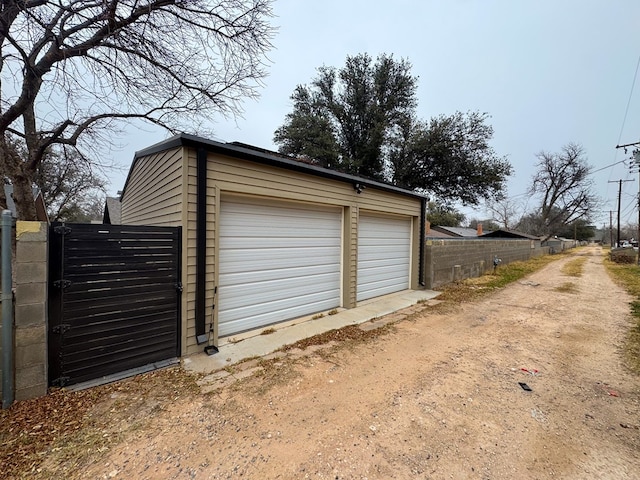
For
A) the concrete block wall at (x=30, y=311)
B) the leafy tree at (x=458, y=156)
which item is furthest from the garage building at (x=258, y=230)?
the leafy tree at (x=458, y=156)

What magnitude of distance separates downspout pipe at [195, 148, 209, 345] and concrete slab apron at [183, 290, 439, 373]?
34cm

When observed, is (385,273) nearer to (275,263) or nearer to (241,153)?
(275,263)

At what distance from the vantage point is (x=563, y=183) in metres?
32.0

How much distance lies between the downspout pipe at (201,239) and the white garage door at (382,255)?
3448mm

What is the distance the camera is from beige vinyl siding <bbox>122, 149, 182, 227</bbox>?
3.45 metres

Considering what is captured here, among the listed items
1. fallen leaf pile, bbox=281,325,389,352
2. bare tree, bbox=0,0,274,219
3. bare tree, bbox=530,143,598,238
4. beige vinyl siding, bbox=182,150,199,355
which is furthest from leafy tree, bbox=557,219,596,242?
beige vinyl siding, bbox=182,150,199,355

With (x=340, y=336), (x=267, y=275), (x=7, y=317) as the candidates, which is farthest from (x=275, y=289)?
(x=7, y=317)

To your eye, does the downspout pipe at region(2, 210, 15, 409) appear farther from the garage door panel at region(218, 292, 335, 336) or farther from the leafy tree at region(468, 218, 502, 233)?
the leafy tree at region(468, 218, 502, 233)

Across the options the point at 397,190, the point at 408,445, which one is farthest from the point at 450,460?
the point at 397,190

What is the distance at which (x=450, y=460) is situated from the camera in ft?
5.96

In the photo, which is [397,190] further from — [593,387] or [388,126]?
[388,126]

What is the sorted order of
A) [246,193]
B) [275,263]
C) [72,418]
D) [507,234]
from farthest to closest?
[507,234] → [275,263] → [246,193] → [72,418]

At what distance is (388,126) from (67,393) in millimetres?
16928

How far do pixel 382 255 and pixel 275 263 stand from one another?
3.16 m
